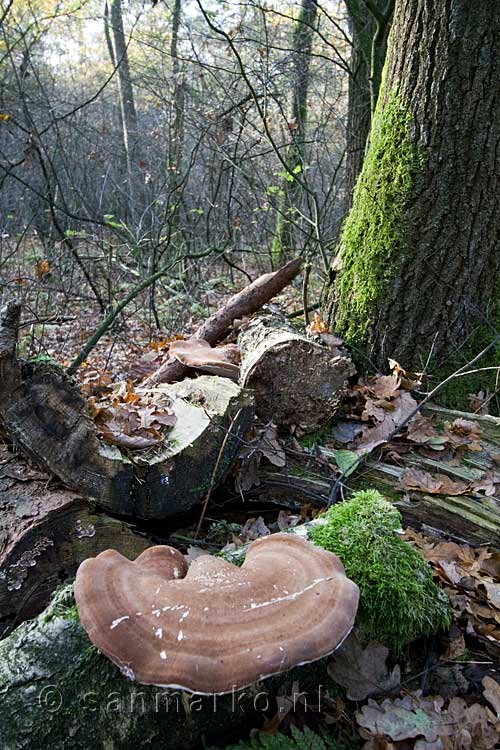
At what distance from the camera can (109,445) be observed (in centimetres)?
312

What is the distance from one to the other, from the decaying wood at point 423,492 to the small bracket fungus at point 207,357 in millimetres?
862

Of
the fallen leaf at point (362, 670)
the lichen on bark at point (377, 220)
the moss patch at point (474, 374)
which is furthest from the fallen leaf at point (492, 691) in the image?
the lichen on bark at point (377, 220)

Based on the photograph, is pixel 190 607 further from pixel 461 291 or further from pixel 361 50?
pixel 361 50

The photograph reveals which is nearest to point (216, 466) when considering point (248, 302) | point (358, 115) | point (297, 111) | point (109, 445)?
point (109, 445)

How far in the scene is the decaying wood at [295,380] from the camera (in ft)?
12.3

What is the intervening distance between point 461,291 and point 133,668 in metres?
3.56

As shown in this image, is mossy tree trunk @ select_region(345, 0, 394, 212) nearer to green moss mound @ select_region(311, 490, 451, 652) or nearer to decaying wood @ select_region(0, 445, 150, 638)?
green moss mound @ select_region(311, 490, 451, 652)

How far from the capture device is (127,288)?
10.9 m

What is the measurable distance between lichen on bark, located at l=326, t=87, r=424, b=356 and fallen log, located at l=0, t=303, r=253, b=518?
1.49 metres

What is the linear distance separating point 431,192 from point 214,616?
136 inches

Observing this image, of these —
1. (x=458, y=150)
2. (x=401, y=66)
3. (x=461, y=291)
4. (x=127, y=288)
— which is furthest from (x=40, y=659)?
(x=127, y=288)

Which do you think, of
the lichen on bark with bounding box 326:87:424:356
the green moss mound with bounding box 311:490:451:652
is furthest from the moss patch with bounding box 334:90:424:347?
the green moss mound with bounding box 311:490:451:652

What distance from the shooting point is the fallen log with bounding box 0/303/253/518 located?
2848mm

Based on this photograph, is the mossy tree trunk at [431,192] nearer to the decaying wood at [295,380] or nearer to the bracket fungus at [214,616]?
the decaying wood at [295,380]
